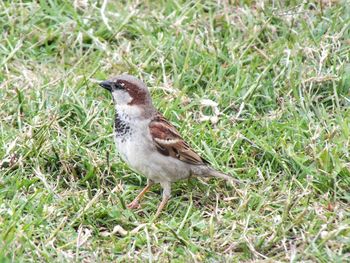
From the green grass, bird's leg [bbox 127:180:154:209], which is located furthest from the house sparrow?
the green grass

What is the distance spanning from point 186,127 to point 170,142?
56 centimetres

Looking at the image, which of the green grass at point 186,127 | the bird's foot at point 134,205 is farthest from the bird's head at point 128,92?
the bird's foot at point 134,205

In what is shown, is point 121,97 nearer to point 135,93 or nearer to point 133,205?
point 135,93

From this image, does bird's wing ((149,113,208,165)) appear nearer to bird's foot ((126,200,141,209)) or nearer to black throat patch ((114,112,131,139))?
black throat patch ((114,112,131,139))

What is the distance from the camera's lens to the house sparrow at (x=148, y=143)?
5.24 metres

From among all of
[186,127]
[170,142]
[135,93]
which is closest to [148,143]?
[170,142]

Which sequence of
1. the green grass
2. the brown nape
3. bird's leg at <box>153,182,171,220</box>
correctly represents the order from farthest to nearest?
the brown nape → bird's leg at <box>153,182,171,220</box> → the green grass

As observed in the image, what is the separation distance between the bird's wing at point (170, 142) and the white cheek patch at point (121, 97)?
19 centimetres

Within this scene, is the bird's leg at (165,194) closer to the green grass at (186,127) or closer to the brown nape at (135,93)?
the green grass at (186,127)

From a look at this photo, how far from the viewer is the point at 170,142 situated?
5391 mm

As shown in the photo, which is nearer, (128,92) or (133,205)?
(133,205)

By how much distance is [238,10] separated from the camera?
701 centimetres

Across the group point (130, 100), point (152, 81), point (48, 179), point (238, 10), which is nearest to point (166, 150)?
point (130, 100)

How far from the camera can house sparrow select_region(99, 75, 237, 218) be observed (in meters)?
5.24
